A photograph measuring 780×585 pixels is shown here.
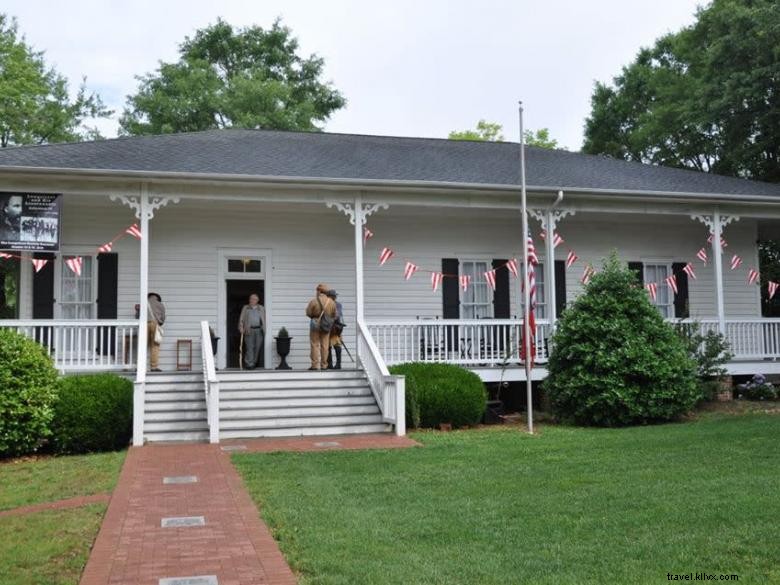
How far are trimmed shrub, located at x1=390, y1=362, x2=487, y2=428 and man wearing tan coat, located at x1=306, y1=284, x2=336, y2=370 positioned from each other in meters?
1.75

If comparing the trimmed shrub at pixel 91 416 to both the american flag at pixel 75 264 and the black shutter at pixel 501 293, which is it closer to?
the american flag at pixel 75 264

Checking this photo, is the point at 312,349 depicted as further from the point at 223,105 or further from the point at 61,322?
the point at 223,105

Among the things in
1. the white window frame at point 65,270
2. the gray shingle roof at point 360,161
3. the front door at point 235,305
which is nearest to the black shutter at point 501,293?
the gray shingle roof at point 360,161

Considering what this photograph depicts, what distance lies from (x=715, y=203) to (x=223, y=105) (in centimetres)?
2413

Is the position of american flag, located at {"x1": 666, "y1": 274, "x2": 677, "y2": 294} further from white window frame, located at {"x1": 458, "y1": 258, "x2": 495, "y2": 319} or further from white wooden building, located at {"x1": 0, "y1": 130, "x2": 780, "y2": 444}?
white window frame, located at {"x1": 458, "y1": 258, "x2": 495, "y2": 319}

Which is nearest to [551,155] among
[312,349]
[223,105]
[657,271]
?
[657,271]

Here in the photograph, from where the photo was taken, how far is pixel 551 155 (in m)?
21.3

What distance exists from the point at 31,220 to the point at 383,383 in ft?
22.1

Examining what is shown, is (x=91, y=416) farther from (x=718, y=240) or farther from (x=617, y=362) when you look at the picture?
(x=718, y=240)

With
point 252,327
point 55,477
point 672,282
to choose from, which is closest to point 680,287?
point 672,282

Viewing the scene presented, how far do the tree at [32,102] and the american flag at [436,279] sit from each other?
19919mm

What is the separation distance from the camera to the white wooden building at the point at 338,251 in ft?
47.6

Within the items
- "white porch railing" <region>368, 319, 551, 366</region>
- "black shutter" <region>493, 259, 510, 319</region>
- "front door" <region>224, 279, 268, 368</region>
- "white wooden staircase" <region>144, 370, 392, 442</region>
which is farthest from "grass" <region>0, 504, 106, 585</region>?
"black shutter" <region>493, 259, 510, 319</region>

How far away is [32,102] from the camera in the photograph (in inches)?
1258
